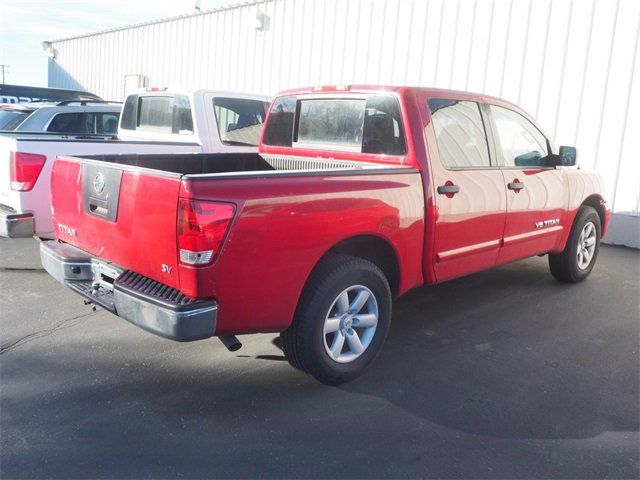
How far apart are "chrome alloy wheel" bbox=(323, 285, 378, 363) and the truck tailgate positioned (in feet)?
3.34

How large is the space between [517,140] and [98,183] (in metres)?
3.47

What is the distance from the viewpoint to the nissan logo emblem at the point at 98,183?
11.3 feet

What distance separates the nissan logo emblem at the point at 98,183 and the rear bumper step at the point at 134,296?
426mm

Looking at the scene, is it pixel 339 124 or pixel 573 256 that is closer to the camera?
Answer: pixel 339 124

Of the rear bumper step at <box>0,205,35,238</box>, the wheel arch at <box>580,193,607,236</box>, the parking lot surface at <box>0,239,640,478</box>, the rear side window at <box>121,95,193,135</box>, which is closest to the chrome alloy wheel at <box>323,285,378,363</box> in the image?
the parking lot surface at <box>0,239,640,478</box>

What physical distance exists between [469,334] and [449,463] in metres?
1.83

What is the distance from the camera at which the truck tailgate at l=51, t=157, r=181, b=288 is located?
2.99 m

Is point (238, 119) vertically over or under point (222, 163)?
over

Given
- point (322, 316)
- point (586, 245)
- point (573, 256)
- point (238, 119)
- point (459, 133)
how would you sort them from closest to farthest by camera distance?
point (322, 316)
point (459, 133)
point (573, 256)
point (586, 245)
point (238, 119)

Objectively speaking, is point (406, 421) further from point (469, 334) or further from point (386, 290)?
point (469, 334)

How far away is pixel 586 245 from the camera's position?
6090mm

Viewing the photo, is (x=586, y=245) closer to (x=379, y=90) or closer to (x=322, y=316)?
(x=379, y=90)

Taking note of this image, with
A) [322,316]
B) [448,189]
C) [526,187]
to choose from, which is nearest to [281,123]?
[448,189]

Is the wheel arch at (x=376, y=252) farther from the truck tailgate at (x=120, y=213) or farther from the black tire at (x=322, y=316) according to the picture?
the truck tailgate at (x=120, y=213)
